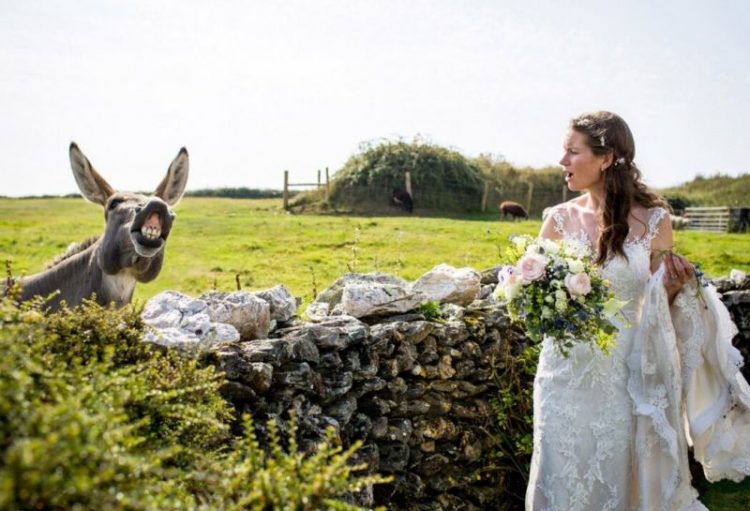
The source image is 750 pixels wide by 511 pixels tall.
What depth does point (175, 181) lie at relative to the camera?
523 cm

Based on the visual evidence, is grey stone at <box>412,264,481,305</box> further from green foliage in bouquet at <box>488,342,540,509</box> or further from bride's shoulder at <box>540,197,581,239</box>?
bride's shoulder at <box>540,197,581,239</box>

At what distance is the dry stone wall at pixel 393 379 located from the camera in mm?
4090

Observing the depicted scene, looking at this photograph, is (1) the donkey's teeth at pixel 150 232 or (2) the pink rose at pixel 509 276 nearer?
(1) the donkey's teeth at pixel 150 232

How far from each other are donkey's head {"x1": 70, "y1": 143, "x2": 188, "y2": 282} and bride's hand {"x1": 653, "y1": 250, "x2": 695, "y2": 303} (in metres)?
3.25

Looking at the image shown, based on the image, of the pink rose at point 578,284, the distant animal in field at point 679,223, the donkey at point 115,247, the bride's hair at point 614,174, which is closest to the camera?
the pink rose at point 578,284

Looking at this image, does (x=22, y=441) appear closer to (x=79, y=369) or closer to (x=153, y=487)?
(x=153, y=487)

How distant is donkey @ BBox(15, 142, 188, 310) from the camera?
4.20 m

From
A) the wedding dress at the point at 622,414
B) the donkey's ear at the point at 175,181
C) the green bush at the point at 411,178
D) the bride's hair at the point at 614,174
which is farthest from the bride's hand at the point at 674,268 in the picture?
the green bush at the point at 411,178

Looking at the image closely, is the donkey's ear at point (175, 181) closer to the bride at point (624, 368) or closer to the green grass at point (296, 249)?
the bride at point (624, 368)

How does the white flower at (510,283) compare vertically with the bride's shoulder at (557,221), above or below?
below

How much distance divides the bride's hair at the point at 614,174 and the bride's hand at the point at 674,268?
1.00 ft

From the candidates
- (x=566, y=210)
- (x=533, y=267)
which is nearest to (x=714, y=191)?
(x=566, y=210)

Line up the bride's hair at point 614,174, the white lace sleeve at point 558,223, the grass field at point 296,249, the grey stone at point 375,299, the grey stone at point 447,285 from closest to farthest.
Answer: the bride's hair at point 614,174 < the white lace sleeve at point 558,223 < the grey stone at point 375,299 < the grey stone at point 447,285 < the grass field at point 296,249

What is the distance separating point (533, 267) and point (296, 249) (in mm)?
9541
